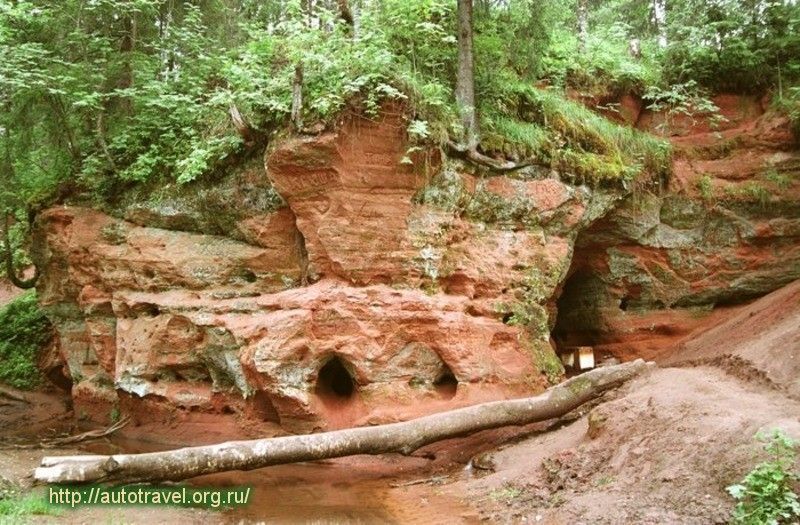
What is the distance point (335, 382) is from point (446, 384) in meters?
2.35

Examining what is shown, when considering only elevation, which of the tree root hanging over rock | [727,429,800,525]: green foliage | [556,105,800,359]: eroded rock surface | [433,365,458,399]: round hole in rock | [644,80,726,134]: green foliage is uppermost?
[644,80,726,134]: green foliage

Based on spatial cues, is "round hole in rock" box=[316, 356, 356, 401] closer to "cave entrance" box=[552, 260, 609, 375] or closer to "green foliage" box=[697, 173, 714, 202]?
"cave entrance" box=[552, 260, 609, 375]

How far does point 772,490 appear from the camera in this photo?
220 inches

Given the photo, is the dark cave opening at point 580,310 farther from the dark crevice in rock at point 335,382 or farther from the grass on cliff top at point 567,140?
the dark crevice in rock at point 335,382

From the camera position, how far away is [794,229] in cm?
1416

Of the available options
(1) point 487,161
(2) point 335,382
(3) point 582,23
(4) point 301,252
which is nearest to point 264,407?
(2) point 335,382

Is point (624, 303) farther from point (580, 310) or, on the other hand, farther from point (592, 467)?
point (592, 467)

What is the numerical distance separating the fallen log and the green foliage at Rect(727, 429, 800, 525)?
174 inches

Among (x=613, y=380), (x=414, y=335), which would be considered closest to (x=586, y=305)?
(x=613, y=380)

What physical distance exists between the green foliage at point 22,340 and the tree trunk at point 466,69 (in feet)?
46.9

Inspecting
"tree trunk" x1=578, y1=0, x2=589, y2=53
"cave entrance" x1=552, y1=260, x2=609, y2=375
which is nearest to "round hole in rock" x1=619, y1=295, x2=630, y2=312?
"cave entrance" x1=552, y1=260, x2=609, y2=375

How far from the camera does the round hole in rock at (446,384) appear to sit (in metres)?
11.6

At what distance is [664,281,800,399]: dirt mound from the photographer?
8.47 metres

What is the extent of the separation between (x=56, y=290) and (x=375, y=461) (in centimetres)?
989
